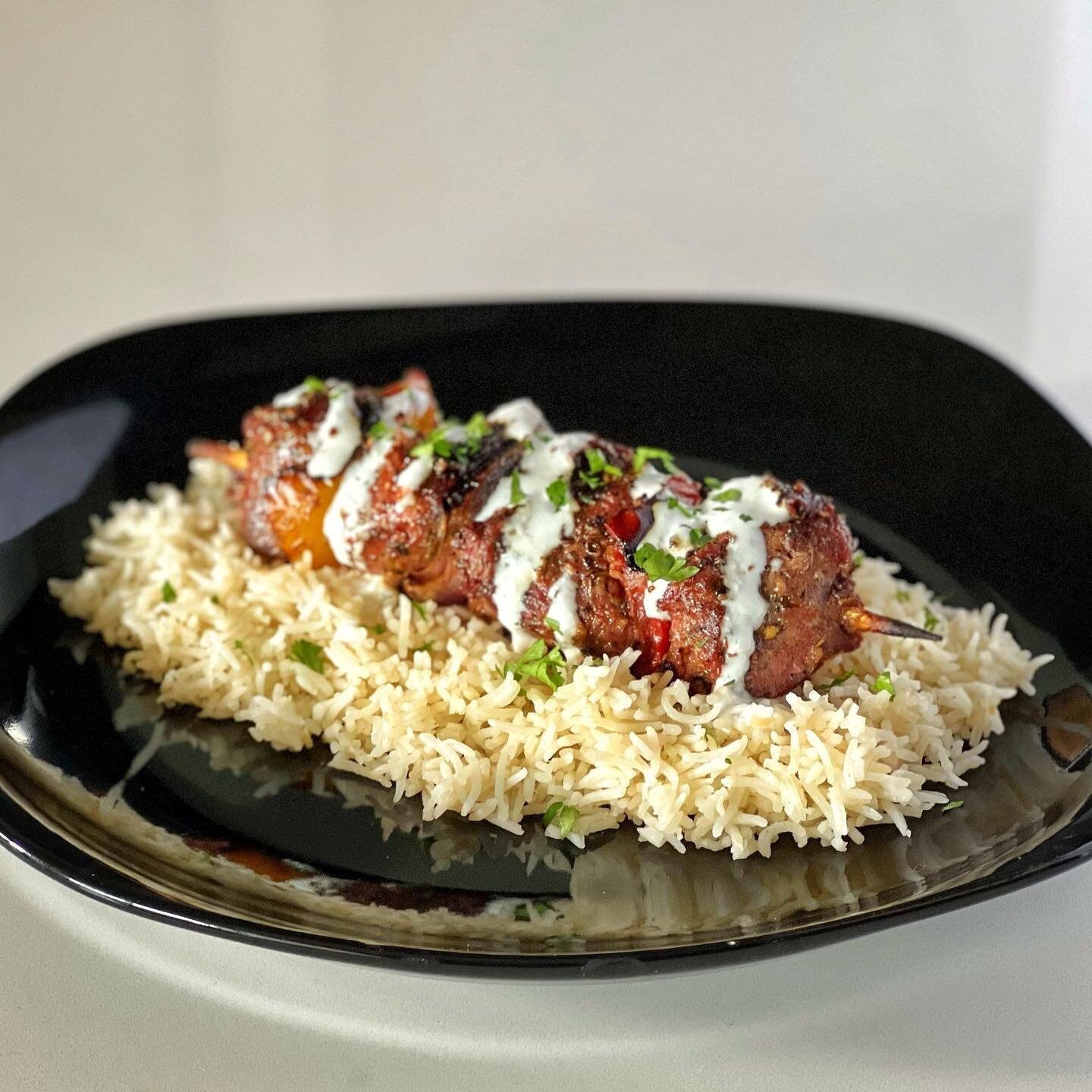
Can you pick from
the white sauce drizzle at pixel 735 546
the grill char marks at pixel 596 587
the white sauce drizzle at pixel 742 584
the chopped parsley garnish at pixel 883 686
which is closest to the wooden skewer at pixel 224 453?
the grill char marks at pixel 596 587

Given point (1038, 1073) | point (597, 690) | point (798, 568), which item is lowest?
point (1038, 1073)

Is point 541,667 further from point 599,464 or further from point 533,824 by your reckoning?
point 599,464

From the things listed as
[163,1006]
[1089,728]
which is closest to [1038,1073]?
[1089,728]

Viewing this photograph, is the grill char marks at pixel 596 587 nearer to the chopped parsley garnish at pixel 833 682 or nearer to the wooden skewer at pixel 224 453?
the chopped parsley garnish at pixel 833 682

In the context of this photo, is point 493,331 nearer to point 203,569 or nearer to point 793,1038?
point 203,569

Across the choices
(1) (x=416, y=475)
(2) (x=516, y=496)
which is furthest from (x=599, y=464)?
(1) (x=416, y=475)

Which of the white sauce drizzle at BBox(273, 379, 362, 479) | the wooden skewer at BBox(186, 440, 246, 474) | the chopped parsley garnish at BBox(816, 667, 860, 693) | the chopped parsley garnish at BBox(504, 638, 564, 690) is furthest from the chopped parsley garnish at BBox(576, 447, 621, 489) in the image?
the wooden skewer at BBox(186, 440, 246, 474)
